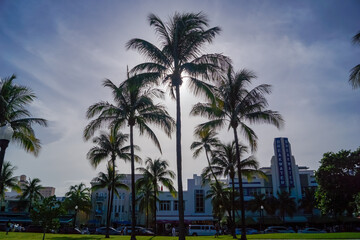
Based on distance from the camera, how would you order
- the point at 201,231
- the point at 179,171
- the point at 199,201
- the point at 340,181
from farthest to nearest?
the point at 199,201, the point at 201,231, the point at 340,181, the point at 179,171

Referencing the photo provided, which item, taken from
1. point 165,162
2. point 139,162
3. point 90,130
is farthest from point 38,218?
point 165,162

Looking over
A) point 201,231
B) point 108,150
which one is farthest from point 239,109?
point 201,231

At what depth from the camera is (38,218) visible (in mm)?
17109

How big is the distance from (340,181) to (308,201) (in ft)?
82.2

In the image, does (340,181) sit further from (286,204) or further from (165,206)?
(165,206)

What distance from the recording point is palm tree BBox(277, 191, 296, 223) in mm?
48281

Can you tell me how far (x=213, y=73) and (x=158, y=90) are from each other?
19.6 ft

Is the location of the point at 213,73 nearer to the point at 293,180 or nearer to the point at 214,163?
the point at 214,163

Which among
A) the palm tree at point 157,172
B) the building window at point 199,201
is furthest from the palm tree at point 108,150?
the building window at point 199,201

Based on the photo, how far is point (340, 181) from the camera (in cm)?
2650

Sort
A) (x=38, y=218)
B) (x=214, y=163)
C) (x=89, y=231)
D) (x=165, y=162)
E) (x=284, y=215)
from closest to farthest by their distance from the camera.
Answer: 1. (x=38, y=218)
2. (x=214, y=163)
3. (x=165, y=162)
4. (x=89, y=231)
5. (x=284, y=215)

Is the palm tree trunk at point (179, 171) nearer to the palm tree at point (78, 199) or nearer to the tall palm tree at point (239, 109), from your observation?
the tall palm tree at point (239, 109)

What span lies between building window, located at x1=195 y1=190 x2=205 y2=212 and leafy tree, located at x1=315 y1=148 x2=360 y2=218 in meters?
28.7

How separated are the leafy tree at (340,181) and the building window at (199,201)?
2870 centimetres
